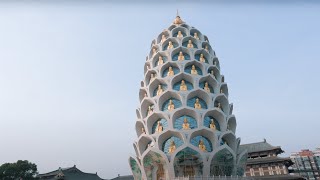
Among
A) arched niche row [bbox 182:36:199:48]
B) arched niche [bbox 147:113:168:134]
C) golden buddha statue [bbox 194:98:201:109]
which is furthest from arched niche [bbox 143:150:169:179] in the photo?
arched niche row [bbox 182:36:199:48]

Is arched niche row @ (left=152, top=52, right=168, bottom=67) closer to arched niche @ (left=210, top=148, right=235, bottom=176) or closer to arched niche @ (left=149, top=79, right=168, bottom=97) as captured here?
arched niche @ (left=149, top=79, right=168, bottom=97)

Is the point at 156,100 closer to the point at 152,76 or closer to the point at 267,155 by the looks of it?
the point at 152,76

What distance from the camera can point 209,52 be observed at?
128 ft

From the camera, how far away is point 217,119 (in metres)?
32.7

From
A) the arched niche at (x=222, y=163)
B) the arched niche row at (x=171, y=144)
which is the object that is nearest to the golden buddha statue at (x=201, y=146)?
the arched niche at (x=222, y=163)

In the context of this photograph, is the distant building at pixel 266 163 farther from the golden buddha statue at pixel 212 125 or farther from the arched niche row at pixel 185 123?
the arched niche row at pixel 185 123

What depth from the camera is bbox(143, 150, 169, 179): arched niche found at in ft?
96.6

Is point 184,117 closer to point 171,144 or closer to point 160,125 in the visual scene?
point 160,125

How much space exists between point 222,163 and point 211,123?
14.9 ft

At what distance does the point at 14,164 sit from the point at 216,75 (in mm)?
30667

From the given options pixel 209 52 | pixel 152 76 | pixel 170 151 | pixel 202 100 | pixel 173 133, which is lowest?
pixel 170 151

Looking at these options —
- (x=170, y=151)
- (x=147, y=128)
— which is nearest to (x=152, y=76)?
(x=147, y=128)

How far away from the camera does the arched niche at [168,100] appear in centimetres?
3253

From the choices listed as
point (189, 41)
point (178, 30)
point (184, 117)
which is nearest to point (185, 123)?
point (184, 117)
